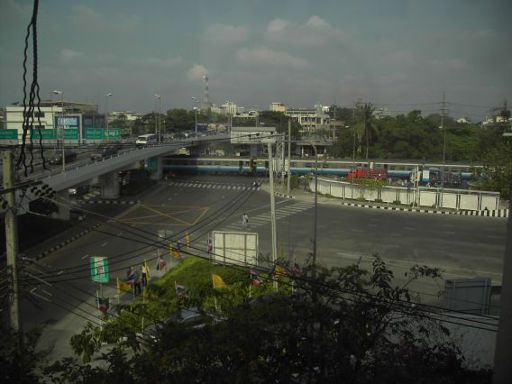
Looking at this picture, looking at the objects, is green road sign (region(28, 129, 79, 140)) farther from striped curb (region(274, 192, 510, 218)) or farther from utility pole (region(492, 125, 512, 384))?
utility pole (region(492, 125, 512, 384))

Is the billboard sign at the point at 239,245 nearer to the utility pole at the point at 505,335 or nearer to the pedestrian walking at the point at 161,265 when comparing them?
the pedestrian walking at the point at 161,265

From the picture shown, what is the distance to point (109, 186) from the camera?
56.6ft

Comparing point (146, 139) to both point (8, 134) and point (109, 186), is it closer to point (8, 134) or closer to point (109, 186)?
point (109, 186)

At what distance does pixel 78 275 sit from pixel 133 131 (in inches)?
1278

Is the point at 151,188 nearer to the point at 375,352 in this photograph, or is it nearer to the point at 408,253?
the point at 408,253

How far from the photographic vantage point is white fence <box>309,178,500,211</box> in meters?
14.9

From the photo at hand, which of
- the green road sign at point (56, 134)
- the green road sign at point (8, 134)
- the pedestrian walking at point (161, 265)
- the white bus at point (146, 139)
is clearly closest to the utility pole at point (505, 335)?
the pedestrian walking at point (161, 265)

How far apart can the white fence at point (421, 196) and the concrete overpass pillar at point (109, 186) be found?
7.89m

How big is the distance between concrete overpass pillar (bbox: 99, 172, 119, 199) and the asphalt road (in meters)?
1.24

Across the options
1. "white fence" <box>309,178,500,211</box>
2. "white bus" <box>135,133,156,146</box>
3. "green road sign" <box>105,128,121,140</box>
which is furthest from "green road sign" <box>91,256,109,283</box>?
"white bus" <box>135,133,156,146</box>

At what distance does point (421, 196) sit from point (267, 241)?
23.7 ft

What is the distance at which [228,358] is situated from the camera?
2.50 metres

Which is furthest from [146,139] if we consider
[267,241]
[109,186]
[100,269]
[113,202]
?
[100,269]

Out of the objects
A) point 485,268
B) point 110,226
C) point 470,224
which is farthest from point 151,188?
point 485,268
